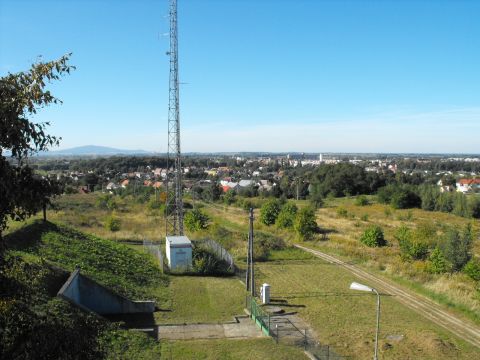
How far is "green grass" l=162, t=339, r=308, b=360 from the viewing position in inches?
466

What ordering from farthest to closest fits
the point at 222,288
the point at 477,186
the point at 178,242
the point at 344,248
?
the point at 477,186, the point at 344,248, the point at 178,242, the point at 222,288

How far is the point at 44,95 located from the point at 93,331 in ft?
9.40

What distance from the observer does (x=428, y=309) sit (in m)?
16.9

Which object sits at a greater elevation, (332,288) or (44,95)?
(44,95)

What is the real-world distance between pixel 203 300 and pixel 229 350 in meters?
5.07

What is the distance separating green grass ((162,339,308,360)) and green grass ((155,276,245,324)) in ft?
6.66

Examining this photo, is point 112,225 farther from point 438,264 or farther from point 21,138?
point 21,138

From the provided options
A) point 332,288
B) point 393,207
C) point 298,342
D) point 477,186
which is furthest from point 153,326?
point 477,186

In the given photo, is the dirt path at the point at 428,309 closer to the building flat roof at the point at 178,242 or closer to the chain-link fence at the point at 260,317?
the chain-link fence at the point at 260,317

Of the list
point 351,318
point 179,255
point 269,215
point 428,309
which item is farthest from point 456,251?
point 269,215

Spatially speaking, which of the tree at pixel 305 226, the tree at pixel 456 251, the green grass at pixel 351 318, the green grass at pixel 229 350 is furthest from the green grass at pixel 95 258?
the tree at pixel 456 251

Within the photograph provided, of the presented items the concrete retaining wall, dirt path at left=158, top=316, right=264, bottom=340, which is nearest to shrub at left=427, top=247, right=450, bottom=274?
dirt path at left=158, top=316, right=264, bottom=340

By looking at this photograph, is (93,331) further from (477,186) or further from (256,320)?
(477,186)

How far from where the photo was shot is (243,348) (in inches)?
491
